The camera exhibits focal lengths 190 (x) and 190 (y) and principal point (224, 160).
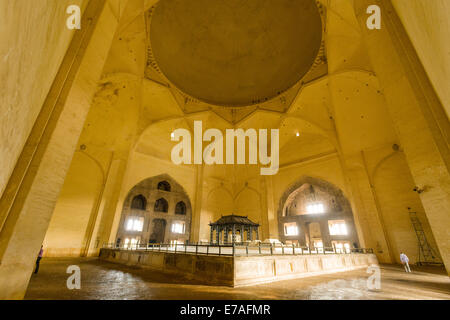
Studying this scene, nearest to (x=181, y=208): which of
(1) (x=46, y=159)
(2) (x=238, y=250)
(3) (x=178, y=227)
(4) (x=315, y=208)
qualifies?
(3) (x=178, y=227)

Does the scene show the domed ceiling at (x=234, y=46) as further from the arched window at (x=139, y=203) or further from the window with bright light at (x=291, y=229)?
the window with bright light at (x=291, y=229)

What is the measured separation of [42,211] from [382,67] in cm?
906

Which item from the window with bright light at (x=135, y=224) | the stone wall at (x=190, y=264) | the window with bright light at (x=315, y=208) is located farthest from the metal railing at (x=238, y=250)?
the window with bright light at (x=315, y=208)

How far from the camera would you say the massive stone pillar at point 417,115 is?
12.6ft

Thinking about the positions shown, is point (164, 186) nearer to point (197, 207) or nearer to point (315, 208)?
point (197, 207)

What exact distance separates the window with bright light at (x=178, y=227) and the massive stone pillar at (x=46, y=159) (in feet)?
44.0

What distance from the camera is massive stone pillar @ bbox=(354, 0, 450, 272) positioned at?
12.6 feet

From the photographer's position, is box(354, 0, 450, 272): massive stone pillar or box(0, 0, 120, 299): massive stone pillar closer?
box(0, 0, 120, 299): massive stone pillar

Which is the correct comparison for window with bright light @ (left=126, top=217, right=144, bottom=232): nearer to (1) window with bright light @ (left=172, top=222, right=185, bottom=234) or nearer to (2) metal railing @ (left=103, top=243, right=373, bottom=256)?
(2) metal railing @ (left=103, top=243, right=373, bottom=256)

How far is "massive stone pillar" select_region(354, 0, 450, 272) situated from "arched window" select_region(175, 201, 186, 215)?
52.6 feet

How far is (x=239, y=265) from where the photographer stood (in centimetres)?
555

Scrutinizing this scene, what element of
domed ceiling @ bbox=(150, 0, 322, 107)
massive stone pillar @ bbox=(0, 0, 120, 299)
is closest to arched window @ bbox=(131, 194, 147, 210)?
domed ceiling @ bbox=(150, 0, 322, 107)

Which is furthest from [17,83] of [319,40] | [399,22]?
[319,40]

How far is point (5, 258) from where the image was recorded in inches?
127
